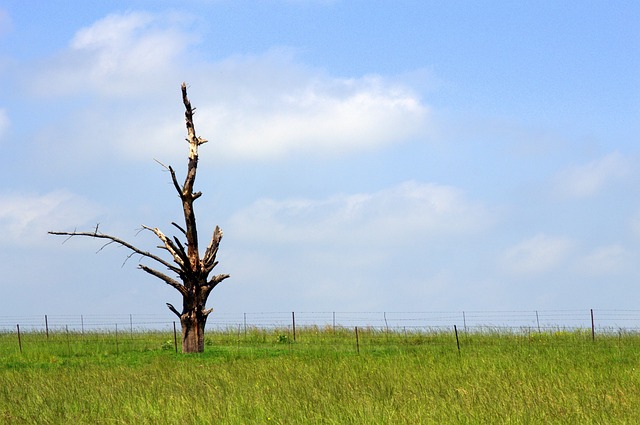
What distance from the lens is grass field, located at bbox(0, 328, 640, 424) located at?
11875 mm

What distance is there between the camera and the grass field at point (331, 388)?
11875 mm

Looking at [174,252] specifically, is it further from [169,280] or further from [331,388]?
[331,388]

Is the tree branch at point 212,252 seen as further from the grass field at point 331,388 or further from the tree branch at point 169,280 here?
the grass field at point 331,388

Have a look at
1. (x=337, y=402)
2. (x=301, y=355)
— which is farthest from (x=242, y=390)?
(x=301, y=355)

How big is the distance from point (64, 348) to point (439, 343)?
15.2m

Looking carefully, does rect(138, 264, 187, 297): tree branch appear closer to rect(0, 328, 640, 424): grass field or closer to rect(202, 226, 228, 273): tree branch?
rect(202, 226, 228, 273): tree branch

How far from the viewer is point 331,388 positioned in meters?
15.0

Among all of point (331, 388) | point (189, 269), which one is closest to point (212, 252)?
point (189, 269)

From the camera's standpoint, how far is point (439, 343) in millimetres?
32031

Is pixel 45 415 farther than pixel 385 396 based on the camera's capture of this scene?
No

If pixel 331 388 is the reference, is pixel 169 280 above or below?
above

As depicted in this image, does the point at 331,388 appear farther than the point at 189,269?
No

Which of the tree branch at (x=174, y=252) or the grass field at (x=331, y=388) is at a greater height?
the tree branch at (x=174, y=252)

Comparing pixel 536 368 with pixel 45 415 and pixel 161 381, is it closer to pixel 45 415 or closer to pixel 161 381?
pixel 161 381
